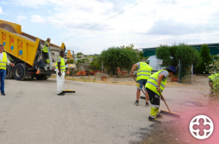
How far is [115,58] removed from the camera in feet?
71.4

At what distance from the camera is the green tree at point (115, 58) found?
21.8 m

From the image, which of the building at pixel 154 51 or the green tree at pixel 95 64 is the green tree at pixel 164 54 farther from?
the green tree at pixel 95 64

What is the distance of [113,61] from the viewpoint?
21812 mm

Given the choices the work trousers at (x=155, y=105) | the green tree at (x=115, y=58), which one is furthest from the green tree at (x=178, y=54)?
the work trousers at (x=155, y=105)

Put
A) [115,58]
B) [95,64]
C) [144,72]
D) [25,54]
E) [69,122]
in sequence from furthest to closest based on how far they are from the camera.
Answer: [95,64] < [115,58] < [25,54] < [144,72] < [69,122]

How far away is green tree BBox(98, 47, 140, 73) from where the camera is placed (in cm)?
2183

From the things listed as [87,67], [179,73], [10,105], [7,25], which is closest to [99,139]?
[10,105]

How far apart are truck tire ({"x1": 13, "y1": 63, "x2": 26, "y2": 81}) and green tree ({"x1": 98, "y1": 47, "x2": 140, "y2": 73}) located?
1071 centimetres

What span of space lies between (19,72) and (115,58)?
11.1m

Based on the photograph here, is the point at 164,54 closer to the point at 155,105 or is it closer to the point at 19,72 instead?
the point at 19,72

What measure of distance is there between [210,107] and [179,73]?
12.6 meters

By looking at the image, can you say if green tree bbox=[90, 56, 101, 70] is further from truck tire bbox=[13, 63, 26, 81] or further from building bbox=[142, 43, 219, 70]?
truck tire bbox=[13, 63, 26, 81]

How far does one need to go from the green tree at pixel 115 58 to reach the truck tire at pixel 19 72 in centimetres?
1071

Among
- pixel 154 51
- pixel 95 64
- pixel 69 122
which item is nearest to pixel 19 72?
pixel 69 122
